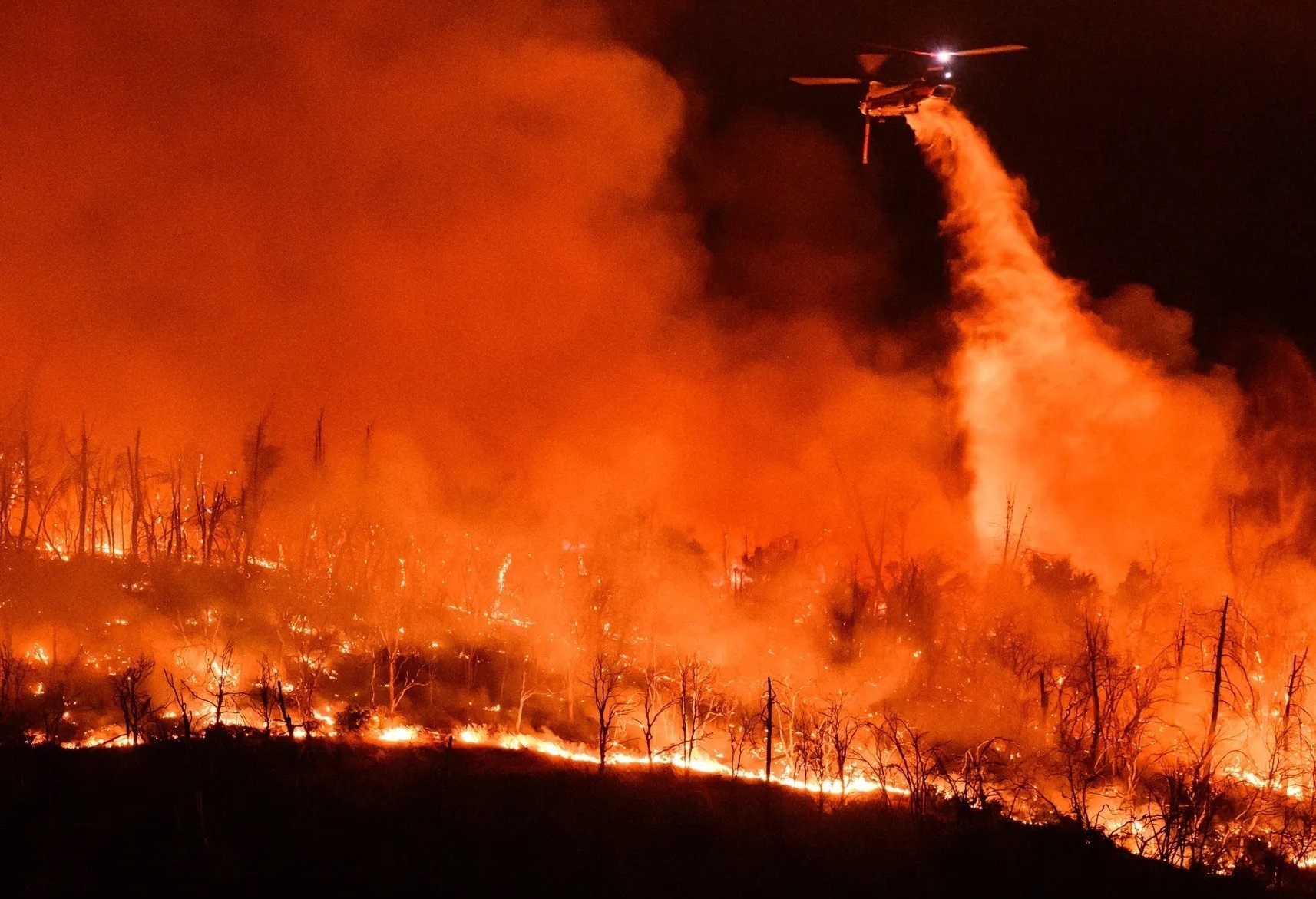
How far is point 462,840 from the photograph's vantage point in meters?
13.7

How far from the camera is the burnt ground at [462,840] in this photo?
12875mm

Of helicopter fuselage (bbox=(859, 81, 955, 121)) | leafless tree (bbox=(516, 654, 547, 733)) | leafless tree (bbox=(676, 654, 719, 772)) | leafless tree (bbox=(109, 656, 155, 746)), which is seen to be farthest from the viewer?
leafless tree (bbox=(516, 654, 547, 733))

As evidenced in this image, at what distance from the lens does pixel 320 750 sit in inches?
685

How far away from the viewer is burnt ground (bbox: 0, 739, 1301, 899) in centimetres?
1288

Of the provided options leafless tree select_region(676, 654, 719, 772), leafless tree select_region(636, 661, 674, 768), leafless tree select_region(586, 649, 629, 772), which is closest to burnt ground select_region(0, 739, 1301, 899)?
leafless tree select_region(676, 654, 719, 772)

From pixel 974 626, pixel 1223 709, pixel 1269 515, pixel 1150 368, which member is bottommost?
pixel 1223 709

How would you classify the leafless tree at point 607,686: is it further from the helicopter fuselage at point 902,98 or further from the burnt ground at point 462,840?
the helicopter fuselage at point 902,98

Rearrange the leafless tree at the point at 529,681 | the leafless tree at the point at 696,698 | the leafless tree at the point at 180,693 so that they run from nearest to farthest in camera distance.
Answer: the leafless tree at the point at 180,693, the leafless tree at the point at 696,698, the leafless tree at the point at 529,681

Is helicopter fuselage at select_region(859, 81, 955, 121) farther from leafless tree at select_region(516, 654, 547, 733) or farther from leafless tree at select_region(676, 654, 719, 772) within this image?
leafless tree at select_region(516, 654, 547, 733)

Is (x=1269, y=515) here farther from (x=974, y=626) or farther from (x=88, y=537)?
(x=88, y=537)

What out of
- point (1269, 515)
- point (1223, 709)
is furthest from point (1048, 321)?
point (1223, 709)

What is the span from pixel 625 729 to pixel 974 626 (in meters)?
12.3

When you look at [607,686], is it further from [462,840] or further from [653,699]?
[462,840]

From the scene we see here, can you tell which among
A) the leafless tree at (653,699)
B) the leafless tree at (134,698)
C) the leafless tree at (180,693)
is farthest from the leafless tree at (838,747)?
the leafless tree at (134,698)
